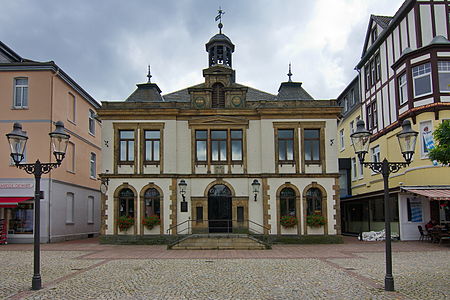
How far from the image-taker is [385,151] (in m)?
30.7

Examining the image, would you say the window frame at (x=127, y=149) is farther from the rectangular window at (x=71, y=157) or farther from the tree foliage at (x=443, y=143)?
the tree foliage at (x=443, y=143)

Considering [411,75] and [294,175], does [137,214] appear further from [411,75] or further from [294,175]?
[411,75]

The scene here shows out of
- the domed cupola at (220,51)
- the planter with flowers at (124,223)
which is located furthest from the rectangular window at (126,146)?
the domed cupola at (220,51)

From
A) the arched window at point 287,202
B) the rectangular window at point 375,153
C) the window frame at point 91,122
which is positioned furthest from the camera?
the window frame at point 91,122

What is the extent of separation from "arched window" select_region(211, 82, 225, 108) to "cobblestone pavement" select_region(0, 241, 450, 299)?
9.47m

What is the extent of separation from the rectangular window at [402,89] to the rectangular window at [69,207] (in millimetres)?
21398

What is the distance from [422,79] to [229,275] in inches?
721

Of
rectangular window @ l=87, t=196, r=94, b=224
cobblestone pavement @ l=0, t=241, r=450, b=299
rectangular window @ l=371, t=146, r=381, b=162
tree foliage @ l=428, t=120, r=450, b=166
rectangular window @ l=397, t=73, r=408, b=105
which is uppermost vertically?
rectangular window @ l=397, t=73, r=408, b=105

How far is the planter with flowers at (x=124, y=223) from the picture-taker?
24750 millimetres

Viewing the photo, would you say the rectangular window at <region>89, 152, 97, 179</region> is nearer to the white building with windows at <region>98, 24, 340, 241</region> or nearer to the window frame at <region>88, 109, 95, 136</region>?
the window frame at <region>88, 109, 95, 136</region>

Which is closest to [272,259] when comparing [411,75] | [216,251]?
[216,251]

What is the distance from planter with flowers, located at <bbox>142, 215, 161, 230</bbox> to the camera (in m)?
24.7

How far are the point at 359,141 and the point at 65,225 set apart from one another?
22.2 meters

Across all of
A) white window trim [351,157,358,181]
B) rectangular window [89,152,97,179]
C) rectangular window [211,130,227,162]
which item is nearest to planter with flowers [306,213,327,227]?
rectangular window [211,130,227,162]
